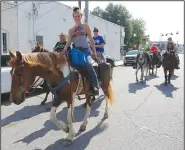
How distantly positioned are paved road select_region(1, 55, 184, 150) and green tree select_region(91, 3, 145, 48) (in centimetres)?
4657

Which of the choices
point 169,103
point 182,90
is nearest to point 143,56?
point 182,90

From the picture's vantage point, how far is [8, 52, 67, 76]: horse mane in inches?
171

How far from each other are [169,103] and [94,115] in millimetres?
2879

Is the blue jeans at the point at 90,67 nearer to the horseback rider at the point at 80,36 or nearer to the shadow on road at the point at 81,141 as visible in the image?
the horseback rider at the point at 80,36

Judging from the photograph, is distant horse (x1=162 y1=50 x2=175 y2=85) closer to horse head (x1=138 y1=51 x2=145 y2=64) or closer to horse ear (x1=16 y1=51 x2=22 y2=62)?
horse head (x1=138 y1=51 x2=145 y2=64)

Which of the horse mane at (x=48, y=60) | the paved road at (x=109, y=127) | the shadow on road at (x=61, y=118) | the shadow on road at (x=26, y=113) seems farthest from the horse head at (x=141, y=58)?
the horse mane at (x=48, y=60)

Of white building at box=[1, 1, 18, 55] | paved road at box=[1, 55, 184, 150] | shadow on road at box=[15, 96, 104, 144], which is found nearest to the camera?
paved road at box=[1, 55, 184, 150]

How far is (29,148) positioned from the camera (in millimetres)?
4746

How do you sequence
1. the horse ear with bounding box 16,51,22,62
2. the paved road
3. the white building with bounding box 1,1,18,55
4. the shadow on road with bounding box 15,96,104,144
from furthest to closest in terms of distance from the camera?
the white building with bounding box 1,1,18,55 < the shadow on road with bounding box 15,96,104,144 < the paved road < the horse ear with bounding box 16,51,22,62

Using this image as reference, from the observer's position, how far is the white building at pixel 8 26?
14953 mm

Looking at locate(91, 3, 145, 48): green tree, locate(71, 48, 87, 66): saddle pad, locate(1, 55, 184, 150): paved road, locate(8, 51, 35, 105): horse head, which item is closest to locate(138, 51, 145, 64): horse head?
locate(1, 55, 184, 150): paved road

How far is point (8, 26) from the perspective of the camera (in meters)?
15.3

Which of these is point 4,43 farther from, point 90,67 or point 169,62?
point 90,67

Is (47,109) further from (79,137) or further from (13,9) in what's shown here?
(13,9)
